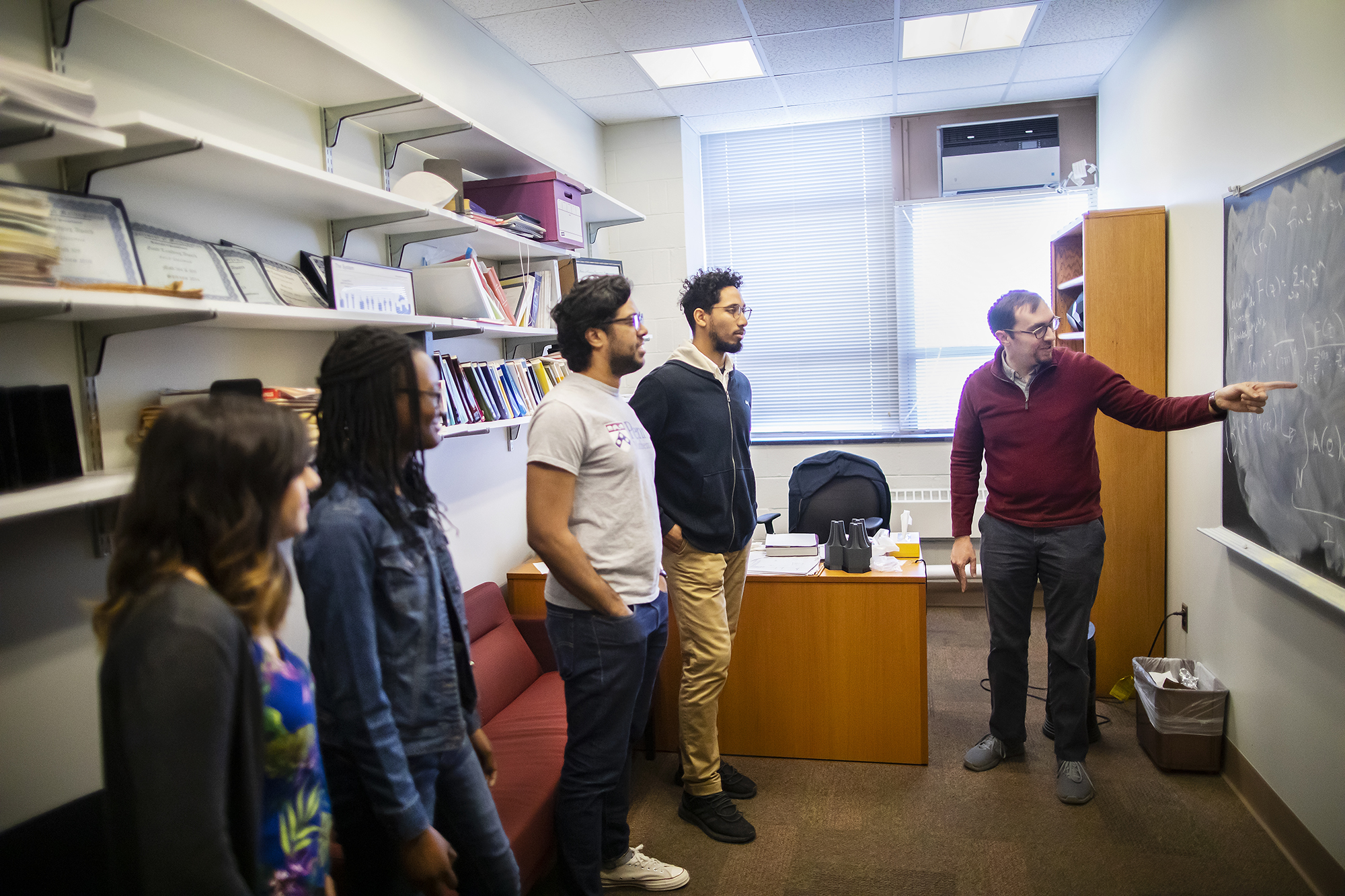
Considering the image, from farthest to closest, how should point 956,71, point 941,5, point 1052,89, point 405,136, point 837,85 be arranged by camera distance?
point 1052,89 → point 837,85 → point 956,71 → point 941,5 → point 405,136

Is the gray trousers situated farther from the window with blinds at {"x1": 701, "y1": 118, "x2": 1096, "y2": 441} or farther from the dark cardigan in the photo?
the dark cardigan

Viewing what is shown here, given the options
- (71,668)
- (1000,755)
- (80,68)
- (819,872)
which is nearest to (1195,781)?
(1000,755)

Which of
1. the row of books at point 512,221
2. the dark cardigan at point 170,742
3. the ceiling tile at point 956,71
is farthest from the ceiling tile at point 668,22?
the dark cardigan at point 170,742

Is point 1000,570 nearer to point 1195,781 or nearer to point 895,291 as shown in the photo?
point 1195,781

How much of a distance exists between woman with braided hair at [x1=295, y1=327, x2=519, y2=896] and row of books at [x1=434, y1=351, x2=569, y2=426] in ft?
3.59

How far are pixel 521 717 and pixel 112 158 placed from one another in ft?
6.12

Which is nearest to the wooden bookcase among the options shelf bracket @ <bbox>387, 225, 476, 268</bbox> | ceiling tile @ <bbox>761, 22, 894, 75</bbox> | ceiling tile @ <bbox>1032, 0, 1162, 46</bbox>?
ceiling tile @ <bbox>1032, 0, 1162, 46</bbox>

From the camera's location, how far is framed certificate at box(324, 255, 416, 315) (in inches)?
81.2

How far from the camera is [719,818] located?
2531 millimetres

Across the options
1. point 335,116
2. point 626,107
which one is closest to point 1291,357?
point 335,116

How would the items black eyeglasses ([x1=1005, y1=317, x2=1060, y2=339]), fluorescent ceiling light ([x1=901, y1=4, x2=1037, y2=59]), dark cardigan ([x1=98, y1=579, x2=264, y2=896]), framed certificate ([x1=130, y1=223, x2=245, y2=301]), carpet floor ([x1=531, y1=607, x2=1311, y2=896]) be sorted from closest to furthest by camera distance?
dark cardigan ([x1=98, y1=579, x2=264, y2=896]), framed certificate ([x1=130, y1=223, x2=245, y2=301]), carpet floor ([x1=531, y1=607, x2=1311, y2=896]), black eyeglasses ([x1=1005, y1=317, x2=1060, y2=339]), fluorescent ceiling light ([x1=901, y1=4, x2=1037, y2=59])

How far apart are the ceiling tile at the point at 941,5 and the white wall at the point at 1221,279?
649mm

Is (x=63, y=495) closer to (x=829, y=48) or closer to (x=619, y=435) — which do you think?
(x=619, y=435)

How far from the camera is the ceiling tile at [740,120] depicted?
A: 4695 millimetres
